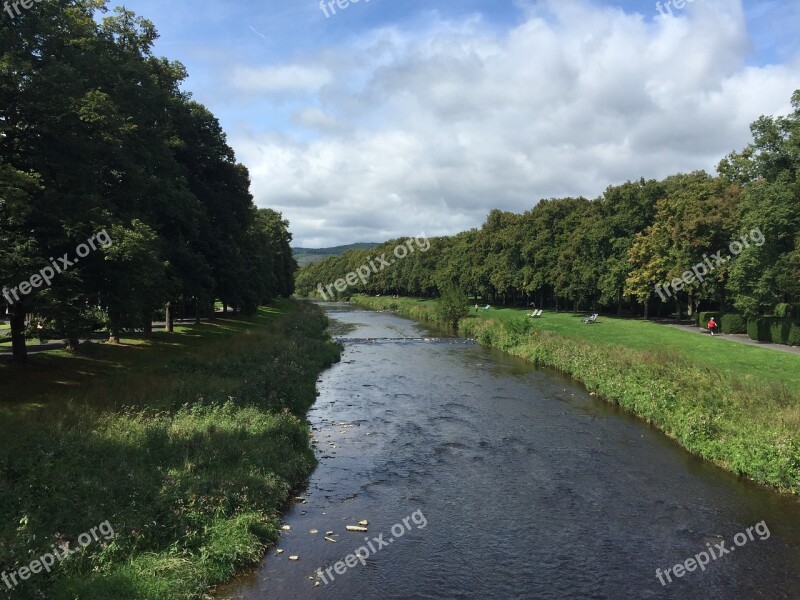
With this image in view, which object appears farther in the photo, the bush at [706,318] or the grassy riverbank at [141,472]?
the bush at [706,318]

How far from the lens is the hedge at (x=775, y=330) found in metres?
35.3

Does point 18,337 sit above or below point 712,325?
below

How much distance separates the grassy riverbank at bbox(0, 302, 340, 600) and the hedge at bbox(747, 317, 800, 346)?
32357 millimetres

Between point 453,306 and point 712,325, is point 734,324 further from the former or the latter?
point 453,306

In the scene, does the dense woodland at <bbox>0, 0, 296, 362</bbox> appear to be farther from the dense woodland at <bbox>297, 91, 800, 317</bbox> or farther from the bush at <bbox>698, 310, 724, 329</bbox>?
the bush at <bbox>698, 310, 724, 329</bbox>

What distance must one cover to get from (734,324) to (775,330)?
6.54 meters

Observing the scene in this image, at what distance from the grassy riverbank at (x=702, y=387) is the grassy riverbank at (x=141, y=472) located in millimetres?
14321

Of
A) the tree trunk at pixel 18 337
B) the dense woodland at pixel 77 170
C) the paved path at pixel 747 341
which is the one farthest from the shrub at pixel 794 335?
the tree trunk at pixel 18 337

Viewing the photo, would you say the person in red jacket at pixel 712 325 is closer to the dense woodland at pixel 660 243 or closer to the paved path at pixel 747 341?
the paved path at pixel 747 341

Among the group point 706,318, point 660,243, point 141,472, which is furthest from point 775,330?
point 141,472

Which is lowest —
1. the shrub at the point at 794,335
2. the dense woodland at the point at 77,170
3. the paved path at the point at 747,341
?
the paved path at the point at 747,341

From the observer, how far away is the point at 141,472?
44.2 feet

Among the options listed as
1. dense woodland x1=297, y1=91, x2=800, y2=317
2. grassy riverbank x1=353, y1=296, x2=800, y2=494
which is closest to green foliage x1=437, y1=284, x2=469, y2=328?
dense woodland x1=297, y1=91, x2=800, y2=317

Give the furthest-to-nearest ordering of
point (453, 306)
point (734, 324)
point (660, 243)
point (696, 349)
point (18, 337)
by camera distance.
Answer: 1. point (453, 306)
2. point (660, 243)
3. point (734, 324)
4. point (696, 349)
5. point (18, 337)
